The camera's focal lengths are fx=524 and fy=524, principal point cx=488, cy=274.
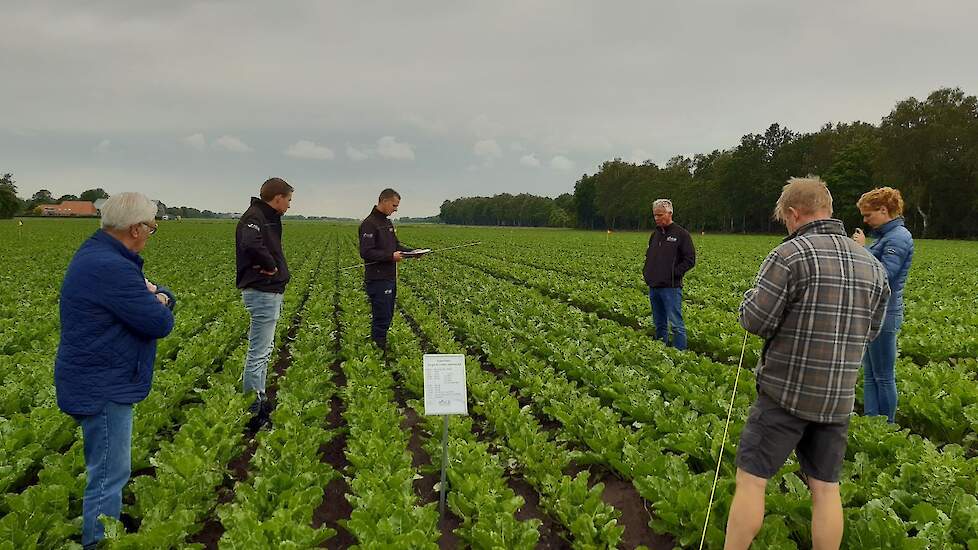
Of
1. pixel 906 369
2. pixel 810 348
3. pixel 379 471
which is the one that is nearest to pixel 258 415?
pixel 379 471

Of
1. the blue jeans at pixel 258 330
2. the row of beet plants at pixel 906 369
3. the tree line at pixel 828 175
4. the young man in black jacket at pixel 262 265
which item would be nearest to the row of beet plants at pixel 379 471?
the blue jeans at pixel 258 330

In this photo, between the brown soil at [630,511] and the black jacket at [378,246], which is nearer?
the brown soil at [630,511]

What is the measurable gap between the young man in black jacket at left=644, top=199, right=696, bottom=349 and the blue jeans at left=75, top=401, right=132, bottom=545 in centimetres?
641

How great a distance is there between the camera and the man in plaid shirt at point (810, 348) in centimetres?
263

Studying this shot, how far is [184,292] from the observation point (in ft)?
44.2

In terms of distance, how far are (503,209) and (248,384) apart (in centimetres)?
16774

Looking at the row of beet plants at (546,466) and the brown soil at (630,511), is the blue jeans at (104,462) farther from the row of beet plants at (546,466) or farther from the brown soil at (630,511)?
the brown soil at (630,511)

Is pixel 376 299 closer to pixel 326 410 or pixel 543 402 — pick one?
pixel 326 410

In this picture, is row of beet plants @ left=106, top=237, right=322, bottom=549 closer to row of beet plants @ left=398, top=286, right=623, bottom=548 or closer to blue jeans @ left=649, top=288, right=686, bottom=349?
row of beet plants @ left=398, top=286, right=623, bottom=548

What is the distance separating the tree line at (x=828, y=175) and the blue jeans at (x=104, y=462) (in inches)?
932

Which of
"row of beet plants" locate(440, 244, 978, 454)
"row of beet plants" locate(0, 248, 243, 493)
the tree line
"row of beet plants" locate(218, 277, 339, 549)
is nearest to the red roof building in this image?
the tree line

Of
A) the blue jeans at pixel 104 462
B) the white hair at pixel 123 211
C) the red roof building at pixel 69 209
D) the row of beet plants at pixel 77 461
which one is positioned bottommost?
the row of beet plants at pixel 77 461

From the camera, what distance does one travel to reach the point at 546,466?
444cm

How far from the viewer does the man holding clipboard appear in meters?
7.21
